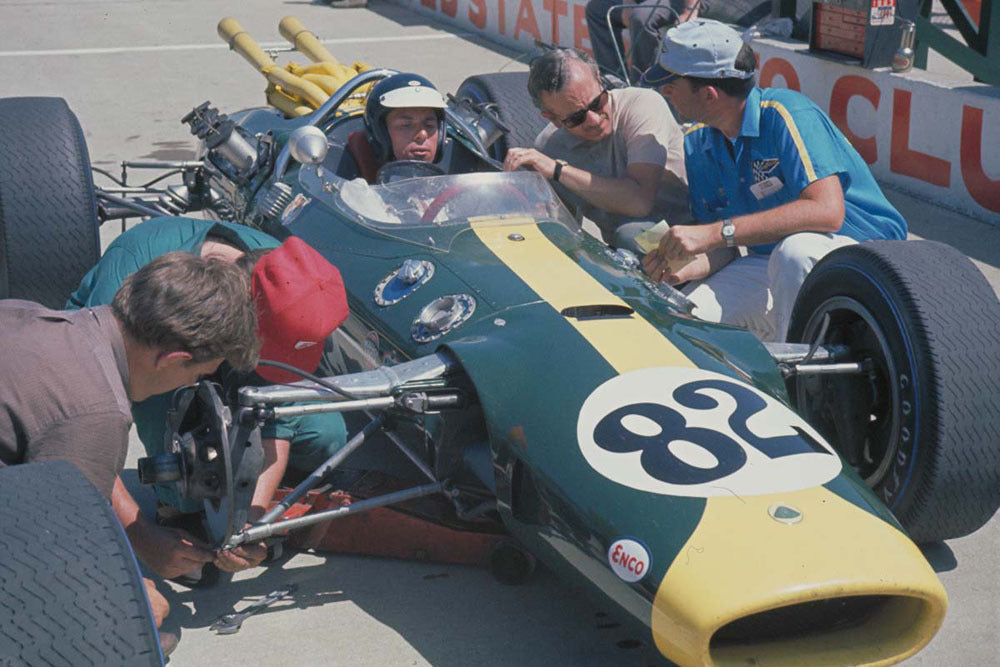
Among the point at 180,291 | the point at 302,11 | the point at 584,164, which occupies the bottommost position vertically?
the point at 302,11

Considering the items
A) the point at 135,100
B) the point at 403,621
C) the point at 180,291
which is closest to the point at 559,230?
the point at 403,621

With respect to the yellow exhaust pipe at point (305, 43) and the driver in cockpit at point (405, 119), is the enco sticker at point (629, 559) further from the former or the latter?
the yellow exhaust pipe at point (305, 43)

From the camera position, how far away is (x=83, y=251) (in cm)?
564

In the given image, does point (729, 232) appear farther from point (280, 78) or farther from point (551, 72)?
point (280, 78)

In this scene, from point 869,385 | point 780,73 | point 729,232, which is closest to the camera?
point 869,385

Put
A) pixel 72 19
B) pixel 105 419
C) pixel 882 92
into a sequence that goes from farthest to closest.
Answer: pixel 72 19, pixel 882 92, pixel 105 419

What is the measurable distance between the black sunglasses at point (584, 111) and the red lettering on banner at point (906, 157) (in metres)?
3.40

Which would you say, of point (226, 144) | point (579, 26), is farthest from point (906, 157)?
point (579, 26)

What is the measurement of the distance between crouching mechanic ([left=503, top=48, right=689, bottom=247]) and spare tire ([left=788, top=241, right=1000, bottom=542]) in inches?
55.1

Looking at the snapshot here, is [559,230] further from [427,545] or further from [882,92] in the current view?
[882,92]

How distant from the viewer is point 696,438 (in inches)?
134

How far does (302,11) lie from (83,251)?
1085cm

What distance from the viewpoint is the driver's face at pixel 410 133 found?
5.36m

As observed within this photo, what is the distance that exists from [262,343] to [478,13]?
1146 centimetres
